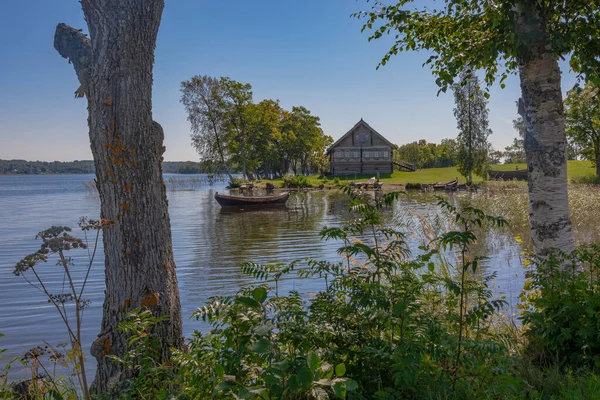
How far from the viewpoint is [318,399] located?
1915 millimetres

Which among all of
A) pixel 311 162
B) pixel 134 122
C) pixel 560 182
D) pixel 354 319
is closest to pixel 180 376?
pixel 354 319

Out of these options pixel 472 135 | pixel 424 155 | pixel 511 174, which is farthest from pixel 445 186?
pixel 424 155

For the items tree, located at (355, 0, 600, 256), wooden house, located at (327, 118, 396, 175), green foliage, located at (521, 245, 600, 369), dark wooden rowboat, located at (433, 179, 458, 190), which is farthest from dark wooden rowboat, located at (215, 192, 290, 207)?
wooden house, located at (327, 118, 396, 175)

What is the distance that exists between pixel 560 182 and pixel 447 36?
9.03 feet

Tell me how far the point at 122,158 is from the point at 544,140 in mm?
4587

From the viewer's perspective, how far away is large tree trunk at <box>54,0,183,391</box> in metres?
3.87

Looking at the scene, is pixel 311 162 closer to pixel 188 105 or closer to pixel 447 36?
pixel 188 105

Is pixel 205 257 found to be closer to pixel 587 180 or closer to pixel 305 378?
pixel 305 378

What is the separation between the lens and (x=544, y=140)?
4.90m

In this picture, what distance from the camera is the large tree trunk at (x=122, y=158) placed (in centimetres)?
387

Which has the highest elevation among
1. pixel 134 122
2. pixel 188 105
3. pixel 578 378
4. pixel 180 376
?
pixel 188 105

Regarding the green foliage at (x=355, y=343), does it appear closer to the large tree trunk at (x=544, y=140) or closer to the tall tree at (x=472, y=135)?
the large tree trunk at (x=544, y=140)

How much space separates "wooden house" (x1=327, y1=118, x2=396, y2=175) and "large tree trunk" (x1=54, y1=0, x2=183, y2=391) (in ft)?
185

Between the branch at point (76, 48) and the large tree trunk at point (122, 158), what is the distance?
0.01 metres
